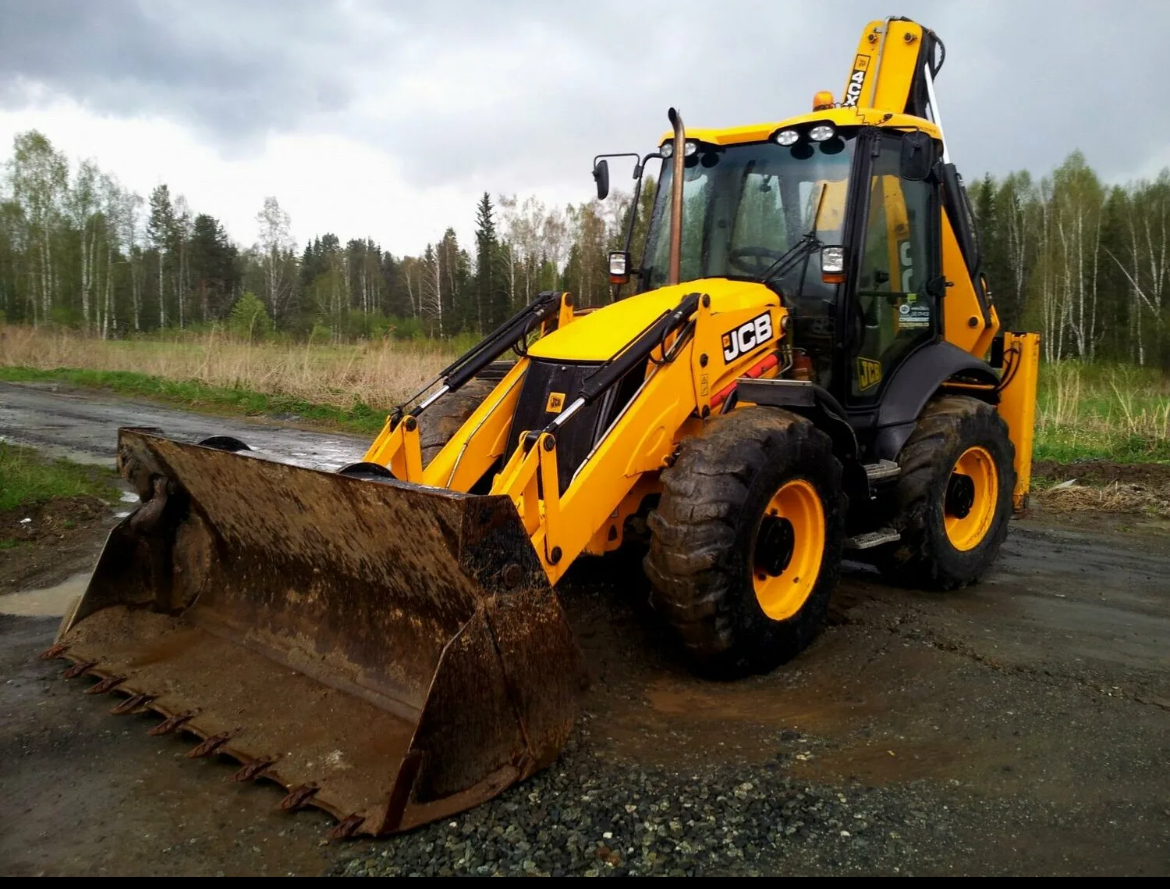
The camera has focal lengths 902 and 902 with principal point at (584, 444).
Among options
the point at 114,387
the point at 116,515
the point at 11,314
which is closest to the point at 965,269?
the point at 116,515

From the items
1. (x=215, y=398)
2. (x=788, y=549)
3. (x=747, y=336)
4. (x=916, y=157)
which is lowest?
(x=788, y=549)

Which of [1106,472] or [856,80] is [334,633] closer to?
[856,80]

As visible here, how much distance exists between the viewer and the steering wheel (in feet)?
16.8

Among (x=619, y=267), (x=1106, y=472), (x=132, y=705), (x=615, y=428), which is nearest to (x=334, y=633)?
(x=132, y=705)

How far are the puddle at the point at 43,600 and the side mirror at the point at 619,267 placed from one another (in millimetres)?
3654

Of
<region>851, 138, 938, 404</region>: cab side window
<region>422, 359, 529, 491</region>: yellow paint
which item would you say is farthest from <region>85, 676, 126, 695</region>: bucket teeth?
<region>851, 138, 938, 404</region>: cab side window

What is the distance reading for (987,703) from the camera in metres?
3.92

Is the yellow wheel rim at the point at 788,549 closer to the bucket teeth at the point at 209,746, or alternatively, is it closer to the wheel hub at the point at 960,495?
the wheel hub at the point at 960,495

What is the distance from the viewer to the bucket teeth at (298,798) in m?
2.94

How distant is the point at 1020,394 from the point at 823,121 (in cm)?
281

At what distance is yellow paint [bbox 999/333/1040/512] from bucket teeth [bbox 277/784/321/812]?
17.8ft

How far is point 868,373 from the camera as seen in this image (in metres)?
5.34

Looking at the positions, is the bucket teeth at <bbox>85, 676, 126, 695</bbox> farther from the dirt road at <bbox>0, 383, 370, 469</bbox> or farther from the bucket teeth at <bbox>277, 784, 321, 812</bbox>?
the dirt road at <bbox>0, 383, 370, 469</bbox>

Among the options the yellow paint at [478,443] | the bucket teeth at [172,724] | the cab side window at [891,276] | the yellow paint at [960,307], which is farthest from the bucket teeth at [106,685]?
the yellow paint at [960,307]
